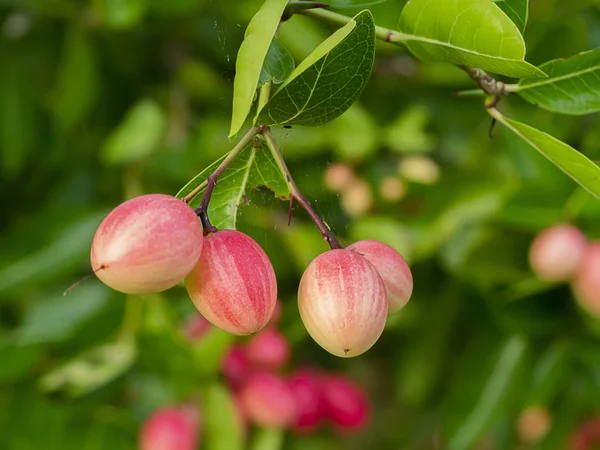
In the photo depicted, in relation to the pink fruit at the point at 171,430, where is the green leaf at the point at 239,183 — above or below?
above

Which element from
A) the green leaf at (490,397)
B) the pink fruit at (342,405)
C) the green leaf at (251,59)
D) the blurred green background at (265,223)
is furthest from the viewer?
the pink fruit at (342,405)

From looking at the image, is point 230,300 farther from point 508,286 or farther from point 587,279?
point 508,286

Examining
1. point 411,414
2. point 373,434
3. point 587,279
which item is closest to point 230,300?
point 587,279

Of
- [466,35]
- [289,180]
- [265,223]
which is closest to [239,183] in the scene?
[289,180]

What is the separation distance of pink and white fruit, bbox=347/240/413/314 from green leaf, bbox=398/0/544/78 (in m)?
0.13

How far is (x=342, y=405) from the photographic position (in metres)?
1.34

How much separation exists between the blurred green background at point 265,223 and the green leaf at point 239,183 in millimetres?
458

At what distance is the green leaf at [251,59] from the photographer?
430 mm

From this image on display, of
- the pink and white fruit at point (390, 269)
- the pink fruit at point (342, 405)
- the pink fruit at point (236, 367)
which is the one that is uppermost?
the pink and white fruit at point (390, 269)

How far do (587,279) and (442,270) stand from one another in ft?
1.10

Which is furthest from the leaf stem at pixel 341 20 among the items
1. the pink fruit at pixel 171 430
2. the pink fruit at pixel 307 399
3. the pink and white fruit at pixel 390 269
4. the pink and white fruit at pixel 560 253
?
the pink fruit at pixel 307 399

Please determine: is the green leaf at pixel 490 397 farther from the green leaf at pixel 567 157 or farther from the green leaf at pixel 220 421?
the green leaf at pixel 567 157

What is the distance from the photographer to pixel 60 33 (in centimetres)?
136

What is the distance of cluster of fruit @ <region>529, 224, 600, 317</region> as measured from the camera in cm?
102
